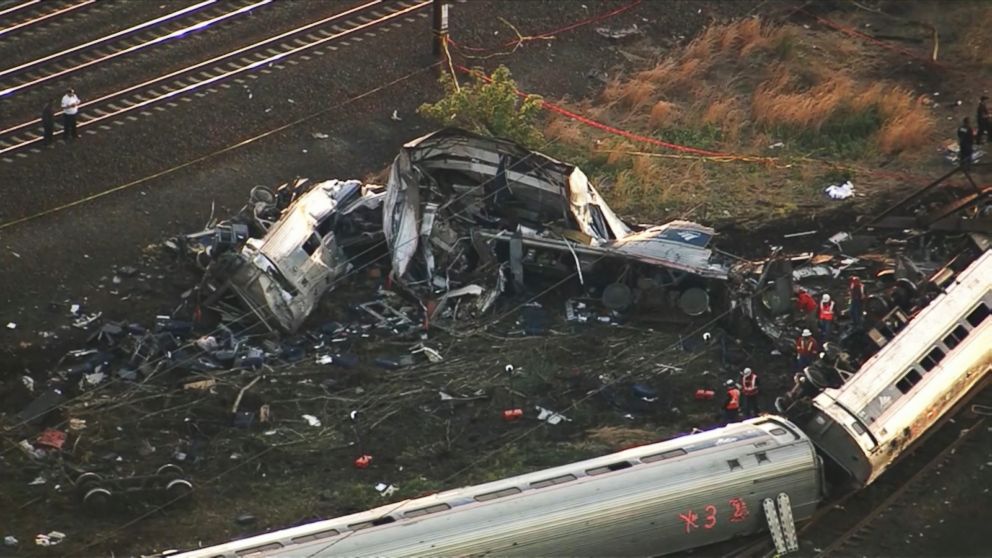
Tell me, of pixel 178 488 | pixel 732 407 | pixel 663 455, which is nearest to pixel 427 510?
pixel 663 455

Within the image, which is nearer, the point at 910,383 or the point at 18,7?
the point at 910,383

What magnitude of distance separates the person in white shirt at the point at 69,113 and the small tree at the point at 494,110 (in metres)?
5.57

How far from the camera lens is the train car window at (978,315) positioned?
95.7ft

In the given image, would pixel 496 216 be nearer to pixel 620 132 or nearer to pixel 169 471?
pixel 620 132

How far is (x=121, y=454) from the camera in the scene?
28438 mm

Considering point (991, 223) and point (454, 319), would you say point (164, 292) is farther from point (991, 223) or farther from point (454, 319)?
point (991, 223)

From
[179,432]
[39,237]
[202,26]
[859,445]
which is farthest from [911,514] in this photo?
[202,26]

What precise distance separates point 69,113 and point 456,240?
287 inches

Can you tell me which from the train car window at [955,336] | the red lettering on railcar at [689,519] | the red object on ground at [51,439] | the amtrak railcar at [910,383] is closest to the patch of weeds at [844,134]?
the amtrak railcar at [910,383]

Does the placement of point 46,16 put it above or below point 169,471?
above

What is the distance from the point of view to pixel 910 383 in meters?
28.2

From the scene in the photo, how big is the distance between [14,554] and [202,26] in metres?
14.2

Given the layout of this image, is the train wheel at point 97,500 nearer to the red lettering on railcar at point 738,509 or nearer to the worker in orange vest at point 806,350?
the red lettering on railcar at point 738,509

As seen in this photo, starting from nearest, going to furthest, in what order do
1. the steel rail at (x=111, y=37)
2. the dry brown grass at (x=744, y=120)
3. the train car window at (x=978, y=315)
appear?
the train car window at (x=978, y=315)
the dry brown grass at (x=744, y=120)
the steel rail at (x=111, y=37)
